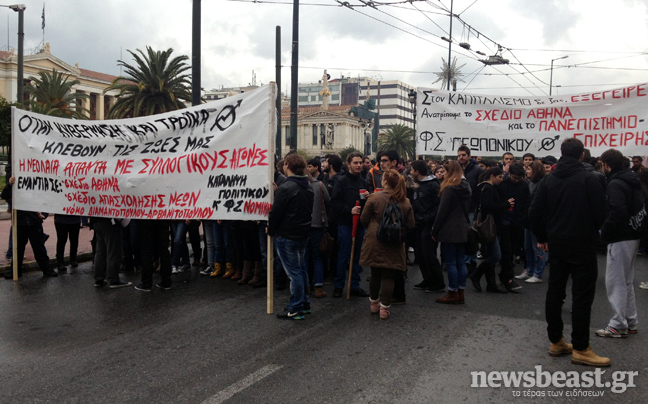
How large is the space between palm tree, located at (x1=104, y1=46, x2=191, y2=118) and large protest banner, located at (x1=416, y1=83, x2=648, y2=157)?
2677cm

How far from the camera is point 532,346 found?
5.08 meters

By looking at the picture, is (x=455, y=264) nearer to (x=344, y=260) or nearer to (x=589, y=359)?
(x=344, y=260)

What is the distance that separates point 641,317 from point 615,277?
3.70 feet

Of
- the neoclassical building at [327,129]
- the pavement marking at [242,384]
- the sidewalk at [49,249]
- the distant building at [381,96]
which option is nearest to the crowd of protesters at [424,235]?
the sidewalk at [49,249]

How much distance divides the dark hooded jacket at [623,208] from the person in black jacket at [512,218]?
2.12 meters

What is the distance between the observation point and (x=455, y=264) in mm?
6750

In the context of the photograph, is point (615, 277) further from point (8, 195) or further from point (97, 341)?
point (8, 195)

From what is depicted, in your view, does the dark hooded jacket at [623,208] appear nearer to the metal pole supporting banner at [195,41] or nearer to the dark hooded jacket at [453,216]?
the dark hooded jacket at [453,216]

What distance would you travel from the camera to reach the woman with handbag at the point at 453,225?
21.8 feet

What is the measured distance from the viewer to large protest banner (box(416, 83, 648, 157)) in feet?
24.9

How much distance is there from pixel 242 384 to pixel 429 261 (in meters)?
3.68

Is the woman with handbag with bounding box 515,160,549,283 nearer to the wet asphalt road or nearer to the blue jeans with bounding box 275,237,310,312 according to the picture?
the wet asphalt road

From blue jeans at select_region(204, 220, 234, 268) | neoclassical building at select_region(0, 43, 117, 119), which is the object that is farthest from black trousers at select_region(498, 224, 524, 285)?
neoclassical building at select_region(0, 43, 117, 119)

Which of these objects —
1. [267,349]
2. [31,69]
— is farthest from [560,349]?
[31,69]
